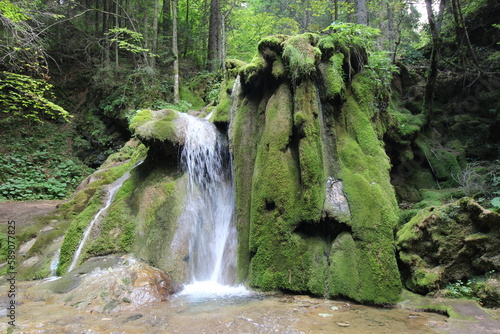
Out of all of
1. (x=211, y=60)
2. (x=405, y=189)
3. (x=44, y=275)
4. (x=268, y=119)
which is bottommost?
(x=44, y=275)

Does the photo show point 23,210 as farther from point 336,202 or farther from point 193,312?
point 336,202

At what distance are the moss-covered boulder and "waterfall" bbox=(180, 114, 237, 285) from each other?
0.71 m

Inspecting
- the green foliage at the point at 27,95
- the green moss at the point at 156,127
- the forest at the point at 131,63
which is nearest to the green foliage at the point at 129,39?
the forest at the point at 131,63

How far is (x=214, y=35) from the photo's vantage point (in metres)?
17.6

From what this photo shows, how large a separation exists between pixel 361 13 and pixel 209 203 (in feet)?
29.0

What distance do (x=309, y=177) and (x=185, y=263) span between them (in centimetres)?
322

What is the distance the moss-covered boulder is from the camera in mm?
5031

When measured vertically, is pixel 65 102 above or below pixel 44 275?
above

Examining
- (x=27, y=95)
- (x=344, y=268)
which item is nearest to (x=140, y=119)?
(x=27, y=95)

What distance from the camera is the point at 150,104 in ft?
49.5

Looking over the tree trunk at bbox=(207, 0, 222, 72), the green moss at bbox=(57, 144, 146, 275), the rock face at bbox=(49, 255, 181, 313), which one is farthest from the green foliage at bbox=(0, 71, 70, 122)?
the tree trunk at bbox=(207, 0, 222, 72)

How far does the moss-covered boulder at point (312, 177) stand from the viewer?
16.5ft

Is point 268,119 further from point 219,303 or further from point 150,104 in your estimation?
point 150,104

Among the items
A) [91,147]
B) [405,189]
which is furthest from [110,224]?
[91,147]
